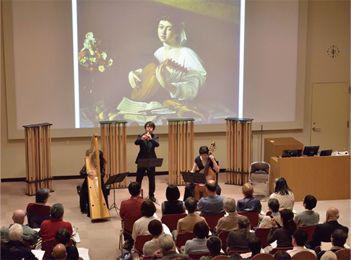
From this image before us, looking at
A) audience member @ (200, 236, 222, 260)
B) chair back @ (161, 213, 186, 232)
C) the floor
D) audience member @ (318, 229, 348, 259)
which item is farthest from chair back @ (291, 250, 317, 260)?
the floor

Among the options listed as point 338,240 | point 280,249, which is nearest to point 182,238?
point 280,249

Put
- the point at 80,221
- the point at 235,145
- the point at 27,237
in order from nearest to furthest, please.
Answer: the point at 27,237 < the point at 80,221 < the point at 235,145

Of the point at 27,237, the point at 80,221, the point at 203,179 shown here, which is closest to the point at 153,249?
the point at 27,237

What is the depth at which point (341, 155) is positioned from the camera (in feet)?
33.9

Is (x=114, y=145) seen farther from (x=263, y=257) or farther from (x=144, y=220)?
(x=263, y=257)

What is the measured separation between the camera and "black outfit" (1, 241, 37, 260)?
230 inches

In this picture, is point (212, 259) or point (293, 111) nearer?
point (212, 259)

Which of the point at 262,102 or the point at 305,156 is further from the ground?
the point at 262,102

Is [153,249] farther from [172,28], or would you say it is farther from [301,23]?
[301,23]

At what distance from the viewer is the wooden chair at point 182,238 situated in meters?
6.53

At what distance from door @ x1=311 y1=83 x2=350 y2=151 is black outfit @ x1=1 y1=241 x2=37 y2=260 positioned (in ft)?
27.3

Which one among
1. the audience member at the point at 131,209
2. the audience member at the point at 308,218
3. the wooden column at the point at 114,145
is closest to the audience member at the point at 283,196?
the audience member at the point at 308,218

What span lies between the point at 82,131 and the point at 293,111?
15.1 feet

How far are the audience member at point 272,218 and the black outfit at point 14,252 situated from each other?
275 cm
